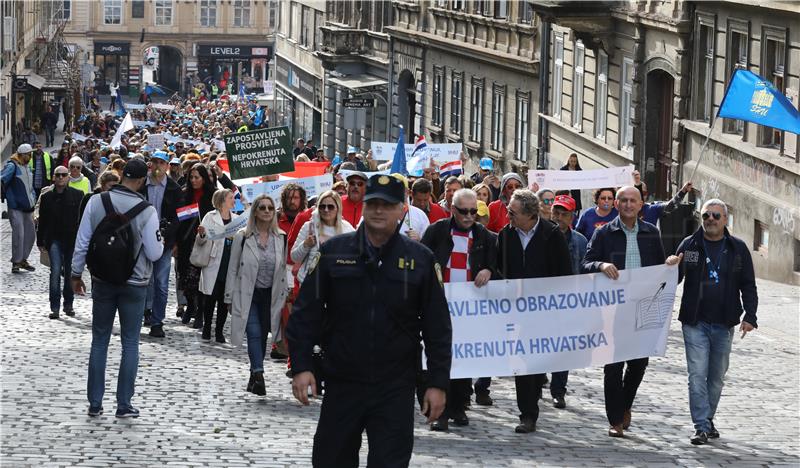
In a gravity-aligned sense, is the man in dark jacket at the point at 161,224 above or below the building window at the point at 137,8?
above

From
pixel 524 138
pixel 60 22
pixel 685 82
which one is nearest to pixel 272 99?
pixel 60 22

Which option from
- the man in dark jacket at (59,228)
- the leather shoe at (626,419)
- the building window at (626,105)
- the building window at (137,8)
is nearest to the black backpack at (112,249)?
the leather shoe at (626,419)

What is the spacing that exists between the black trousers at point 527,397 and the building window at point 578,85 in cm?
2379

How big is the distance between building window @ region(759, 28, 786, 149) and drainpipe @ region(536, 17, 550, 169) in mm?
12806

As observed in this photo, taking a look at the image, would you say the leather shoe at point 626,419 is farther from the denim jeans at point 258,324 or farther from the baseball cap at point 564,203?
the denim jeans at point 258,324

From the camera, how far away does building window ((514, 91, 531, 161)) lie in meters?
39.8

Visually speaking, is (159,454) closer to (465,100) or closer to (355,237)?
(355,237)

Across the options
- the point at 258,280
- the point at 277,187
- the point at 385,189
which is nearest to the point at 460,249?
the point at 258,280

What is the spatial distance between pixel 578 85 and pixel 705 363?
24717 millimetres

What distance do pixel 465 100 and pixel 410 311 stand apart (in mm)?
36826

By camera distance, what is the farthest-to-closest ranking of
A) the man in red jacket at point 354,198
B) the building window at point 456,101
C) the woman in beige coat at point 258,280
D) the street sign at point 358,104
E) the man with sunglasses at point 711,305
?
the street sign at point 358,104 → the building window at point 456,101 → the man in red jacket at point 354,198 → the woman in beige coat at point 258,280 → the man with sunglasses at point 711,305

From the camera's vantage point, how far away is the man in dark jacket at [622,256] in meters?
11.9

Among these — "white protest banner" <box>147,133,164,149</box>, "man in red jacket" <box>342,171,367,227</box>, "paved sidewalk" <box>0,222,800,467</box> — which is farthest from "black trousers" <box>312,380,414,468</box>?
"white protest banner" <box>147,133,164,149</box>

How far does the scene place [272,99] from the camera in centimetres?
7969
